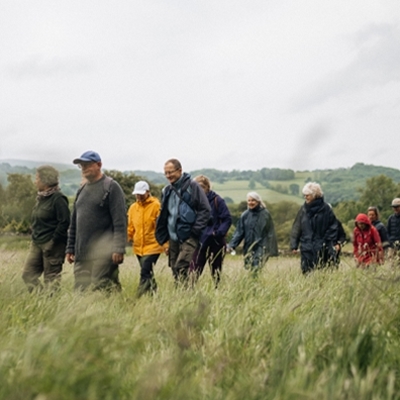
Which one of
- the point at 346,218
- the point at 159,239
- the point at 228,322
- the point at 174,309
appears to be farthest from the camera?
the point at 346,218

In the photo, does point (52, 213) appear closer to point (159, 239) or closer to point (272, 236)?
point (159, 239)

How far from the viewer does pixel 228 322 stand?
4.11 meters

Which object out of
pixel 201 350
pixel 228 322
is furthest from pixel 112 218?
pixel 201 350

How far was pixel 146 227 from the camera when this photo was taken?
28.4 feet

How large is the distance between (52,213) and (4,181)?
1.05 meters

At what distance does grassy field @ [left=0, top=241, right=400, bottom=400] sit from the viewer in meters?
2.48

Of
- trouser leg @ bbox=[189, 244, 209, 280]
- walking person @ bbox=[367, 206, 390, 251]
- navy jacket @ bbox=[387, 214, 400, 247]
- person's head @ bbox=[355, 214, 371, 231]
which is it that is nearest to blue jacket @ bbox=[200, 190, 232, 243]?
trouser leg @ bbox=[189, 244, 209, 280]

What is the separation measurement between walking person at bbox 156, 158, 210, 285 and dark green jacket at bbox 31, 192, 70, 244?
1.29 metres

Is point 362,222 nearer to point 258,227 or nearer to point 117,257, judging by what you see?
point 258,227

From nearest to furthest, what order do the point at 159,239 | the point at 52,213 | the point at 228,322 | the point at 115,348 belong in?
the point at 115,348 → the point at 228,322 → the point at 52,213 → the point at 159,239

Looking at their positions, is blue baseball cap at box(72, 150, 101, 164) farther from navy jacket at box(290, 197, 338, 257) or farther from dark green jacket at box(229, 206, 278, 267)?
navy jacket at box(290, 197, 338, 257)

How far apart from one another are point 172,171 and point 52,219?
1.56 meters

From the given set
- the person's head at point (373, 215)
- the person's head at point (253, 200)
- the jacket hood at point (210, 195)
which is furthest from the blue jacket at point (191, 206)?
the person's head at point (373, 215)

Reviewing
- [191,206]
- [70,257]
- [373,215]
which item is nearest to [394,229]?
[373,215]
